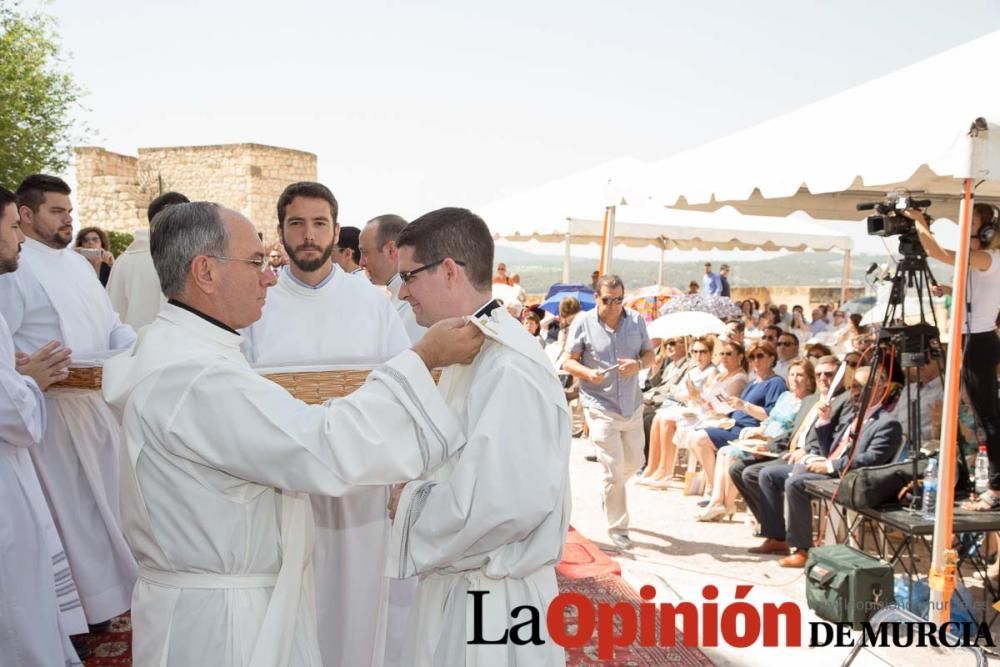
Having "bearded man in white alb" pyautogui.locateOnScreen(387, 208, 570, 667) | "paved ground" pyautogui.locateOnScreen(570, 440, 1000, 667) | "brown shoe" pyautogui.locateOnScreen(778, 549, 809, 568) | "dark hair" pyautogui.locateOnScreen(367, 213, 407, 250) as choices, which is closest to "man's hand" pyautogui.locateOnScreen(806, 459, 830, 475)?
"brown shoe" pyautogui.locateOnScreen(778, 549, 809, 568)

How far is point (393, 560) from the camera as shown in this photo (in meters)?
2.08

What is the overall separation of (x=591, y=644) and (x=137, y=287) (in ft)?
11.7

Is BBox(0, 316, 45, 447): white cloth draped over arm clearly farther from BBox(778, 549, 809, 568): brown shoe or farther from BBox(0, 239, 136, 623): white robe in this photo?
BBox(778, 549, 809, 568): brown shoe

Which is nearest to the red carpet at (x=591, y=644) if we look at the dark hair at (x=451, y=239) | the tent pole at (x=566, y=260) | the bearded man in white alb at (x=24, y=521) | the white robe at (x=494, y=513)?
the bearded man in white alb at (x=24, y=521)

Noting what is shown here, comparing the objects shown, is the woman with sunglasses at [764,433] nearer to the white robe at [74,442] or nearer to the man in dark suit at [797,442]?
the man in dark suit at [797,442]

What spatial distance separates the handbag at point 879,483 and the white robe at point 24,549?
14.3 feet

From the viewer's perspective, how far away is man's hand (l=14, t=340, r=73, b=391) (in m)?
3.37

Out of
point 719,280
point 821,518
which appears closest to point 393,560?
point 821,518

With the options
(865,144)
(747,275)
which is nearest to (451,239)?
(865,144)

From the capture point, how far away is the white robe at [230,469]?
192 centimetres

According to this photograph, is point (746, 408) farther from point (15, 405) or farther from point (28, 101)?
point (28, 101)

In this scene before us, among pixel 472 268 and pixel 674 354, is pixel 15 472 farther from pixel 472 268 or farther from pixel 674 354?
pixel 674 354

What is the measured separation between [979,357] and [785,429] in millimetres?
1980

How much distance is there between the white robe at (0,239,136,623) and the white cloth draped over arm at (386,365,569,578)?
274 cm
